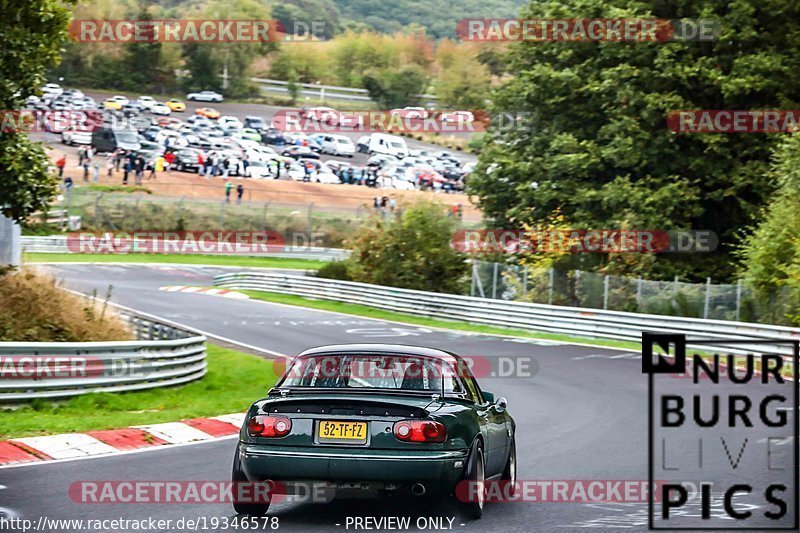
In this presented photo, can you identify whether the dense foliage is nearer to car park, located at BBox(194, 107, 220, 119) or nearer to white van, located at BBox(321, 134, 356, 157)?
white van, located at BBox(321, 134, 356, 157)

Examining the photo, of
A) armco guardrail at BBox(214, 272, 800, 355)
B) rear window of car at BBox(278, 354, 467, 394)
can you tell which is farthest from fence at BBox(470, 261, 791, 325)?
rear window of car at BBox(278, 354, 467, 394)

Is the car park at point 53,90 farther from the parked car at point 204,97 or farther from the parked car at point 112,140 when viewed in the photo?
the parked car at point 112,140

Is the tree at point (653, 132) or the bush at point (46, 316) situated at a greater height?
the tree at point (653, 132)

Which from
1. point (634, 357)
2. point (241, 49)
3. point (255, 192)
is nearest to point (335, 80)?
point (241, 49)

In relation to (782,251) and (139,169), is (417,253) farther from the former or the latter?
(139,169)

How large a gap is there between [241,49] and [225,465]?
108293mm

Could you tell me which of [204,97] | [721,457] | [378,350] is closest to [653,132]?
[721,457]

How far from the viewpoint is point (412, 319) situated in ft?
124

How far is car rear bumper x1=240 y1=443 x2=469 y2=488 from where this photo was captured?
8.28 meters

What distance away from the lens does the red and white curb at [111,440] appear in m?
11.8

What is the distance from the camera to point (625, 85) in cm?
3941

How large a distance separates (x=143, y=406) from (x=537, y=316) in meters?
18.3

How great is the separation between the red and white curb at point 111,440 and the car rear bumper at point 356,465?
3938mm

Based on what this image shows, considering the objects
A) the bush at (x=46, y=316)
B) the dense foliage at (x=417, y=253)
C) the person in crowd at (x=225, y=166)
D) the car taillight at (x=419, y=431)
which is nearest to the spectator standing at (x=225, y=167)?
the person in crowd at (x=225, y=166)
